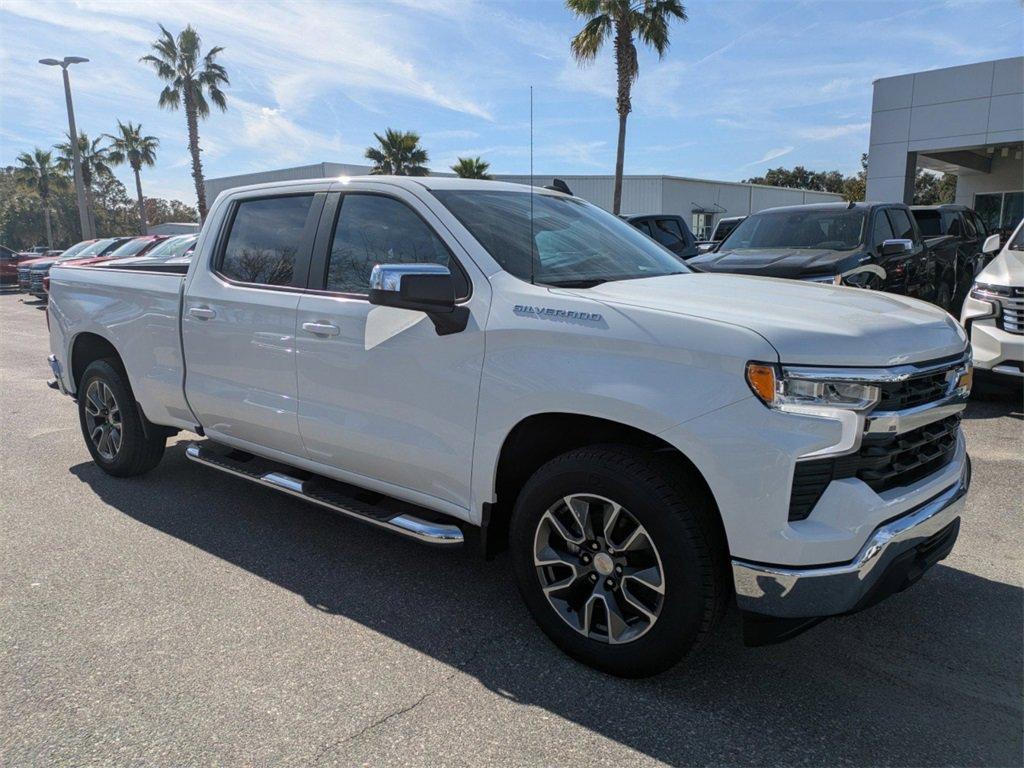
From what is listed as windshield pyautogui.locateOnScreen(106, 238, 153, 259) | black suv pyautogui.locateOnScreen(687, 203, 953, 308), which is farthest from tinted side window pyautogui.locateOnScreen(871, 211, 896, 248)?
windshield pyautogui.locateOnScreen(106, 238, 153, 259)

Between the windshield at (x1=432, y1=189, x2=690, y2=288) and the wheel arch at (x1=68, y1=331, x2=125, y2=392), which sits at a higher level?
the windshield at (x1=432, y1=189, x2=690, y2=288)

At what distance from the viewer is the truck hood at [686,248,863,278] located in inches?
292

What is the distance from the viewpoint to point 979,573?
358 cm

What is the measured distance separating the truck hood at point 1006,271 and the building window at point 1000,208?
837 inches

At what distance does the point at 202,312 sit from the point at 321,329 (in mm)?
1090

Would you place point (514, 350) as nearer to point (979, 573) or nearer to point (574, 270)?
point (574, 270)

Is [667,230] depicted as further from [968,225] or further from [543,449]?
[543,449]

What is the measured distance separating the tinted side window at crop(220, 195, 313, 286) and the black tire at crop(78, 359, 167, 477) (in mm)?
1366

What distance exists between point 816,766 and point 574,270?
209 cm

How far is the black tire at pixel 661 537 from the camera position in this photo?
2.47 metres

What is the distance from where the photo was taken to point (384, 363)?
129 inches

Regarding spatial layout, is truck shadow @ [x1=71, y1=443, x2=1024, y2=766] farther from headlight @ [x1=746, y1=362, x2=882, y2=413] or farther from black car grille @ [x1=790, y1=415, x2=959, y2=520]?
headlight @ [x1=746, y1=362, x2=882, y2=413]

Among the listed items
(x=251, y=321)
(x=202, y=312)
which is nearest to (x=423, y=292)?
(x=251, y=321)

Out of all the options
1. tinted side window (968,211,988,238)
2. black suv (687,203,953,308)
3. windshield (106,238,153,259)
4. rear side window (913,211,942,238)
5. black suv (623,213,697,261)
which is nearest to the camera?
black suv (687,203,953,308)
